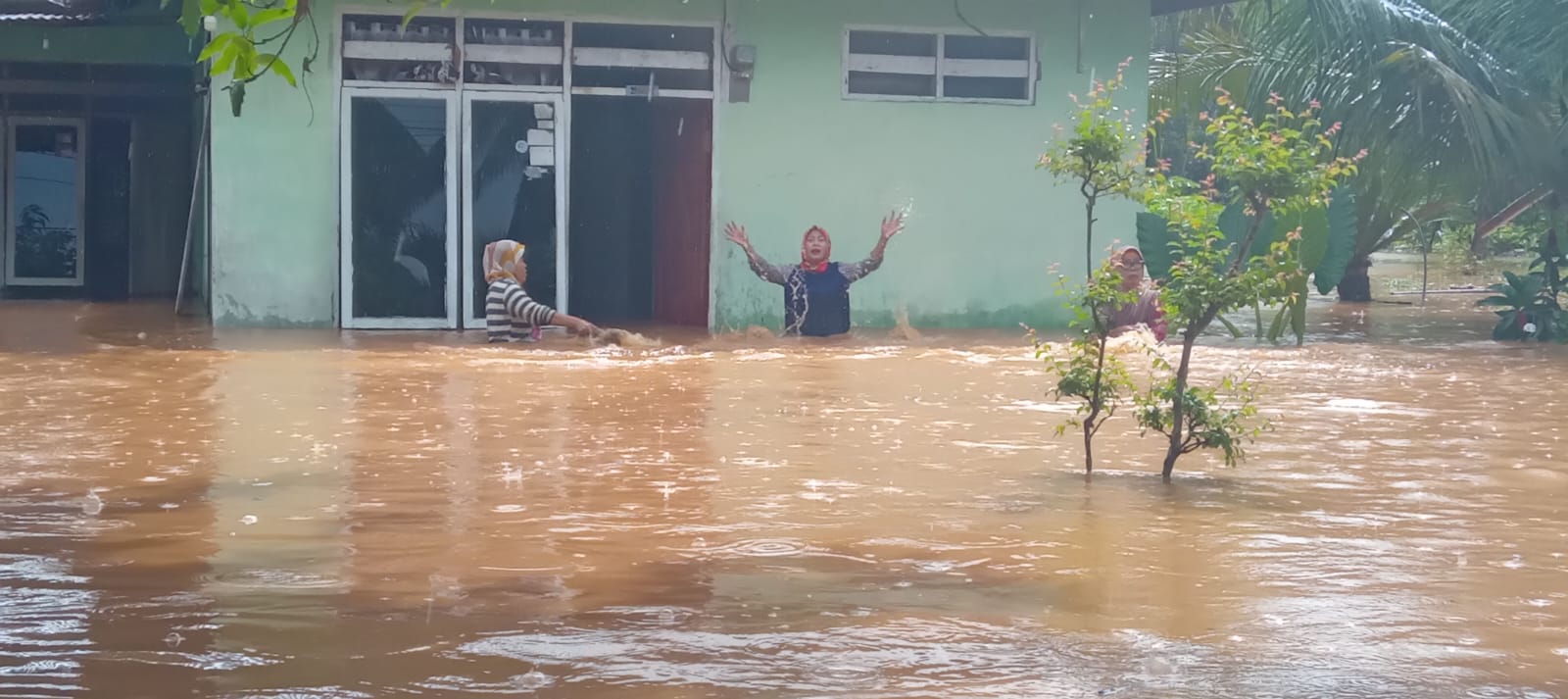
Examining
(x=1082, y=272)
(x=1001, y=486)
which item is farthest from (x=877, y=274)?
(x=1001, y=486)

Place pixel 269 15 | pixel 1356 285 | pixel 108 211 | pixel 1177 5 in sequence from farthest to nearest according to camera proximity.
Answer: pixel 1356 285
pixel 108 211
pixel 1177 5
pixel 269 15

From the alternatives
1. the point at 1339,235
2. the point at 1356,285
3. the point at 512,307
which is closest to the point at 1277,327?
the point at 1339,235

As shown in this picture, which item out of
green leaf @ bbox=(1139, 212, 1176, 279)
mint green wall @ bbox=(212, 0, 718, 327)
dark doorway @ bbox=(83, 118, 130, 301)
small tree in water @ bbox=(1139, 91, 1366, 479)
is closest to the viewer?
small tree in water @ bbox=(1139, 91, 1366, 479)

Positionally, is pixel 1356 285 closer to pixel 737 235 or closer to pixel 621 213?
pixel 621 213

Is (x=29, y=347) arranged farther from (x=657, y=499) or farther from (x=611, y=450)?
(x=657, y=499)

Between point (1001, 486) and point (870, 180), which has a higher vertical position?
point (870, 180)

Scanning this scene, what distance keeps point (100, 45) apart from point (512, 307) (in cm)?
674

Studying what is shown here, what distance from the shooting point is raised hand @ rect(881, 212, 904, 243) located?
14.8 metres

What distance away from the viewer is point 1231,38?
2002 centimetres

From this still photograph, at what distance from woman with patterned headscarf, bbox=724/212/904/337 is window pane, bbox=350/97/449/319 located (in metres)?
2.54

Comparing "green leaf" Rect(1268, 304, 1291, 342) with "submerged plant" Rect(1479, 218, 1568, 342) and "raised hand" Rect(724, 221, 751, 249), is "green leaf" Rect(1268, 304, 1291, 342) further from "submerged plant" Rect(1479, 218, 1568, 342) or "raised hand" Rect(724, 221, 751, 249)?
"raised hand" Rect(724, 221, 751, 249)

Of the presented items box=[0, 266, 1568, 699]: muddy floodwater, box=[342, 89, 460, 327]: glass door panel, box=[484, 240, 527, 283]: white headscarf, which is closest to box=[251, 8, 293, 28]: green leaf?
box=[0, 266, 1568, 699]: muddy floodwater

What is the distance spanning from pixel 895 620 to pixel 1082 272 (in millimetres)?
11448

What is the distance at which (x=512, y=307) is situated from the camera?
533 inches
